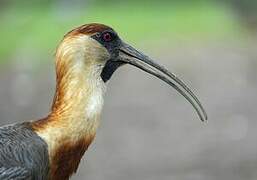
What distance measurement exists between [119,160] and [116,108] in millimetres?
3435

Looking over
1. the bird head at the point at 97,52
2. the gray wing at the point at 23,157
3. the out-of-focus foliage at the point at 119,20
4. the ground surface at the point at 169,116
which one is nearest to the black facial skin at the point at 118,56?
the bird head at the point at 97,52

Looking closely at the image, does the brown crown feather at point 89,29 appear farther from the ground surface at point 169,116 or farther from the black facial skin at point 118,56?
the ground surface at point 169,116

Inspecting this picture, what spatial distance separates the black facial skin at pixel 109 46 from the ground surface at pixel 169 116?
26.8 feet

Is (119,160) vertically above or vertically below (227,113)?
below

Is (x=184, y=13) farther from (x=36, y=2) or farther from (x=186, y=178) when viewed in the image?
(x=186, y=178)

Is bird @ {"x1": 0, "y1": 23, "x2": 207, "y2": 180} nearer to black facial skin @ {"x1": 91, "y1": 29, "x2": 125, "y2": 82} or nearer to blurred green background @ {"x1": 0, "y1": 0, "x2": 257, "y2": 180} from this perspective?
black facial skin @ {"x1": 91, "y1": 29, "x2": 125, "y2": 82}

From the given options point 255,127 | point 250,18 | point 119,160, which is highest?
point 250,18

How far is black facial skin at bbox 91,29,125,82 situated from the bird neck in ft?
0.48

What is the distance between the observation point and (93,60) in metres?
9.48

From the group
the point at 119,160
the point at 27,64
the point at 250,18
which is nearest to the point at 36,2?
the point at 250,18

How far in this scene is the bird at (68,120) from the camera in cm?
915

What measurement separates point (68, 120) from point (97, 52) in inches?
26.4

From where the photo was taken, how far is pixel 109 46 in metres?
9.62

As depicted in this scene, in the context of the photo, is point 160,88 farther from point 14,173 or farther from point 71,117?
point 14,173
